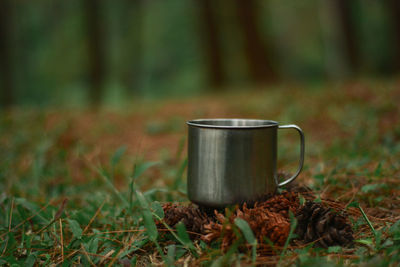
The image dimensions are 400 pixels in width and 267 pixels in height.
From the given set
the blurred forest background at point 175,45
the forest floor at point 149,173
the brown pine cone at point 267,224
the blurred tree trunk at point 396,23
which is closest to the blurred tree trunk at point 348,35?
the blurred forest background at point 175,45

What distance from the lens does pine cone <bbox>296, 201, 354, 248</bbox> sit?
126 cm

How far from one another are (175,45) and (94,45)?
42.8 ft

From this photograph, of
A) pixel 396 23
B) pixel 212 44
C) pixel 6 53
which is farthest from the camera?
pixel 6 53

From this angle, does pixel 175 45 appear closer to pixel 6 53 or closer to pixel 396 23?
pixel 6 53

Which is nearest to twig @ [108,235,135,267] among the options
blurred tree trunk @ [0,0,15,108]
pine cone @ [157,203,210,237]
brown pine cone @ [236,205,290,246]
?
pine cone @ [157,203,210,237]

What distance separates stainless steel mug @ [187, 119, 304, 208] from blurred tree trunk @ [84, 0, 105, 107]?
7.99m

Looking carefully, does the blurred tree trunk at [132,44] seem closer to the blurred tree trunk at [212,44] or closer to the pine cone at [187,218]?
the blurred tree trunk at [212,44]

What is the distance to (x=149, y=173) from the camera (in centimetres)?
296

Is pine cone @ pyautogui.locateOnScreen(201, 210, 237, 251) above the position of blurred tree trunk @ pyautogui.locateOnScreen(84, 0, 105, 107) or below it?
below

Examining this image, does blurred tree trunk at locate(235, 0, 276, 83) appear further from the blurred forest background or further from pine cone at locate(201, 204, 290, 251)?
pine cone at locate(201, 204, 290, 251)

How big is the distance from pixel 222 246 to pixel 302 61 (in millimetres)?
20125

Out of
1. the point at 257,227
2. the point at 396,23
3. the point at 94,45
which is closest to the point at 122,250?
the point at 257,227

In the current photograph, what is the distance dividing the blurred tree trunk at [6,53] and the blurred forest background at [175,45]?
3 centimetres

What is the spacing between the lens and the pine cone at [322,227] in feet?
4.13
